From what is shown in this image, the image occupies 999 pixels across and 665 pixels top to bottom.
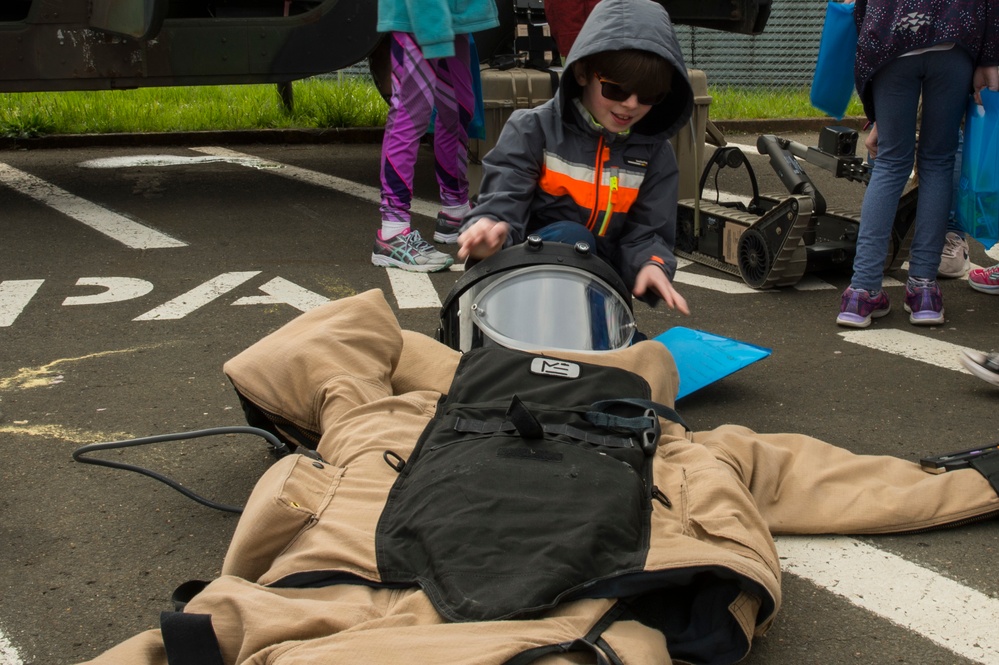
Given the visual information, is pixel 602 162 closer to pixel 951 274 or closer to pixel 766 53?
pixel 951 274

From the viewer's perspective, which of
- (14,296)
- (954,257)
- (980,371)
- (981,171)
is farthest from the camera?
(954,257)

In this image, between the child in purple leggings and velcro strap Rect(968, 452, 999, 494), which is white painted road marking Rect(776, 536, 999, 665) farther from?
the child in purple leggings

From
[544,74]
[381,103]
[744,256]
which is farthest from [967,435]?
[381,103]

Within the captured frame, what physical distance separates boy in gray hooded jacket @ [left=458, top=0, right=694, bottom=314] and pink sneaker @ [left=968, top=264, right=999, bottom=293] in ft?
6.91

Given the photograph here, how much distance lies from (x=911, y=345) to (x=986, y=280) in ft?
3.19

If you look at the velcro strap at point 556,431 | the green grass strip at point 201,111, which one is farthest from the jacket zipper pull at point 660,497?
the green grass strip at point 201,111

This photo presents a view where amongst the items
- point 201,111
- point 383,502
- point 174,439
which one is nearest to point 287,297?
point 174,439

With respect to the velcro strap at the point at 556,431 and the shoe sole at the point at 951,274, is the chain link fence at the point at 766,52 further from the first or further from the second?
the velcro strap at the point at 556,431

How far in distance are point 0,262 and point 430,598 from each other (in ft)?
13.4

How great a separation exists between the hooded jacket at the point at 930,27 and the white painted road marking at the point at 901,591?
2205mm

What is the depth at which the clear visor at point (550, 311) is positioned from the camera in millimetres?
3008

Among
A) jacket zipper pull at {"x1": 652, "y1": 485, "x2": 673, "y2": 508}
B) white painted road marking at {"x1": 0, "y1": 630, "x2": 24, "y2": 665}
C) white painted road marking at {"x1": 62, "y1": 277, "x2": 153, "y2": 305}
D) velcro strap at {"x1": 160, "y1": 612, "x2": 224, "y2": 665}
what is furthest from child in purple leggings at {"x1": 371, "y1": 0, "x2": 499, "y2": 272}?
velcro strap at {"x1": 160, "y1": 612, "x2": 224, "y2": 665}

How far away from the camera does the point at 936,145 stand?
4406 millimetres

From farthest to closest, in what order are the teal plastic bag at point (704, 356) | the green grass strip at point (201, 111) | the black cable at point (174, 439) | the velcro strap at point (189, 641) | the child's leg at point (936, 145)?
1. the green grass strip at point (201, 111)
2. the child's leg at point (936, 145)
3. the teal plastic bag at point (704, 356)
4. the black cable at point (174, 439)
5. the velcro strap at point (189, 641)
